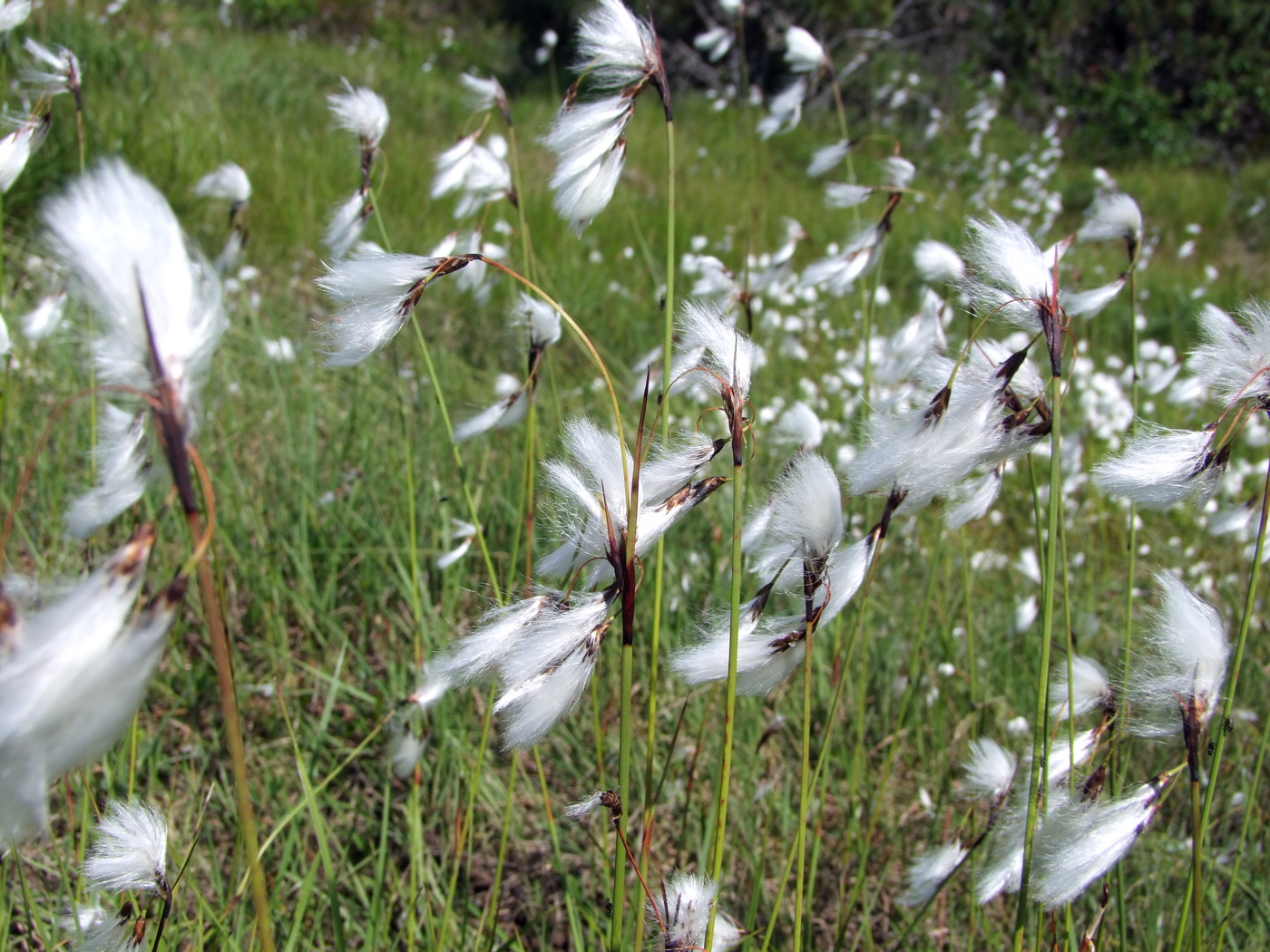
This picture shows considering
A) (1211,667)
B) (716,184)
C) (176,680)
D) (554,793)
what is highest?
(1211,667)

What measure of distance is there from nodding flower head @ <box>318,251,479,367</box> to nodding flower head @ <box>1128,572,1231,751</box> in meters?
0.75

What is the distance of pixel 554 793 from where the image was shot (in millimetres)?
1783

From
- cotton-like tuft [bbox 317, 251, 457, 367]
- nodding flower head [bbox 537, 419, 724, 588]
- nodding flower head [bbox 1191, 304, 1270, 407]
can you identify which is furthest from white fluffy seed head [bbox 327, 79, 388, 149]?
nodding flower head [bbox 1191, 304, 1270, 407]

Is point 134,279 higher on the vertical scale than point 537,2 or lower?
higher

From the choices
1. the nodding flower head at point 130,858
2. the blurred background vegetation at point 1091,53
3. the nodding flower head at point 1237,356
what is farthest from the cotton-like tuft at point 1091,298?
the blurred background vegetation at point 1091,53

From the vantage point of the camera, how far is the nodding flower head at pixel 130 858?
2.81ft

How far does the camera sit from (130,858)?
2.81ft

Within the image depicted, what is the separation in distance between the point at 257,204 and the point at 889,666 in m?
3.85

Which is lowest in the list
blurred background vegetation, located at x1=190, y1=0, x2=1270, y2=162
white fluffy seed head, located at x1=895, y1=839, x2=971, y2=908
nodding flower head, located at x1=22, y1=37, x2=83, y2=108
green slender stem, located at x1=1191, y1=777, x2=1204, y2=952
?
blurred background vegetation, located at x1=190, y1=0, x2=1270, y2=162

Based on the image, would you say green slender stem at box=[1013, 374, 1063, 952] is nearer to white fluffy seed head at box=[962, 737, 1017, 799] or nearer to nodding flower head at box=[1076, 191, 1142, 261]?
white fluffy seed head at box=[962, 737, 1017, 799]

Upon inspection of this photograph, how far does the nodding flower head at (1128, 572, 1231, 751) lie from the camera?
0.84m

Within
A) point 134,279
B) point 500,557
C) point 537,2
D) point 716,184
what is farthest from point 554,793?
point 537,2

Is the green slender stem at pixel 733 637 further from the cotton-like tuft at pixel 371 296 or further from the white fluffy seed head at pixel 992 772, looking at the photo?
the white fluffy seed head at pixel 992 772

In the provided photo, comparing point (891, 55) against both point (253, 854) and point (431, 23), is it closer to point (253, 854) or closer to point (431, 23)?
point (431, 23)
